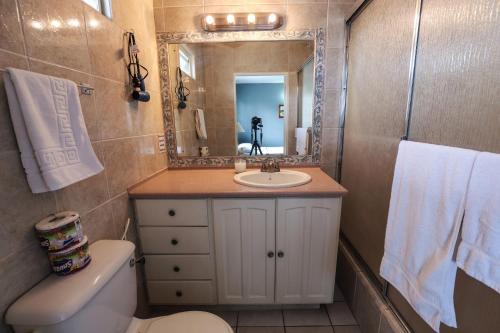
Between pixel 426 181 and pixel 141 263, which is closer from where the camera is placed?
pixel 426 181

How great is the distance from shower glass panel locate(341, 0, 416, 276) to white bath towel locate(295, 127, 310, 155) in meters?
0.29

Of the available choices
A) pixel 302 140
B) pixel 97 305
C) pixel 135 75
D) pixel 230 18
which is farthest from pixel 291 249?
pixel 230 18

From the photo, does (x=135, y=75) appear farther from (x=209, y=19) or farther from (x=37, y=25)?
(x=209, y=19)

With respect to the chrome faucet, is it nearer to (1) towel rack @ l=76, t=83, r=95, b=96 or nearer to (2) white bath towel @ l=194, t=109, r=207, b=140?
(2) white bath towel @ l=194, t=109, r=207, b=140

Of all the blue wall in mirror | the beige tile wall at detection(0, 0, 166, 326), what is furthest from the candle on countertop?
the beige tile wall at detection(0, 0, 166, 326)

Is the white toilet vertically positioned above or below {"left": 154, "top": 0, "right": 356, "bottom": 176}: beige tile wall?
below

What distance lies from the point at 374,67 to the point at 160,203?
1447 mm

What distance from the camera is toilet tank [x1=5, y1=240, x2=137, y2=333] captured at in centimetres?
62

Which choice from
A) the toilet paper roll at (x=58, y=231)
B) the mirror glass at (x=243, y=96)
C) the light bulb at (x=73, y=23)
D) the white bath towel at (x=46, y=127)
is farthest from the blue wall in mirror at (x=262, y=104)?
the toilet paper roll at (x=58, y=231)

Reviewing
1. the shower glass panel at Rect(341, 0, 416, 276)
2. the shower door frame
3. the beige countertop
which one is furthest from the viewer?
the beige countertop

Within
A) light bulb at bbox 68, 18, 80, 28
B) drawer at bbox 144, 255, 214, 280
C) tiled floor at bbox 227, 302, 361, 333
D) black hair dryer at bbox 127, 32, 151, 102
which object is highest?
light bulb at bbox 68, 18, 80, 28

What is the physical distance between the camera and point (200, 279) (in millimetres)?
1357

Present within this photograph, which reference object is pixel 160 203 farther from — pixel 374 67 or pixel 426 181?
pixel 374 67

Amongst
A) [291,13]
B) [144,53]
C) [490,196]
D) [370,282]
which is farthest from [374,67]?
[144,53]
